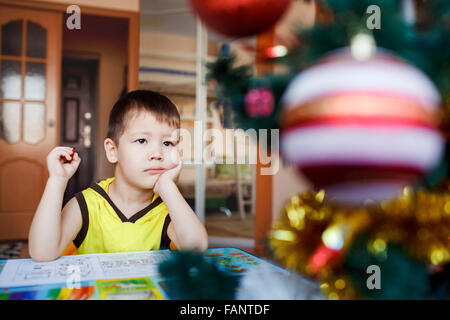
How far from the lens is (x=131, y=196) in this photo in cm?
94

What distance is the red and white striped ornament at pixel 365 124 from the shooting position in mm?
274

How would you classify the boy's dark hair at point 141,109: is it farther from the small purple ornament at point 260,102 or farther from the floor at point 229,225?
the floor at point 229,225

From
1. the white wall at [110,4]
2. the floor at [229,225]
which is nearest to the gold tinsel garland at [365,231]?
the floor at [229,225]

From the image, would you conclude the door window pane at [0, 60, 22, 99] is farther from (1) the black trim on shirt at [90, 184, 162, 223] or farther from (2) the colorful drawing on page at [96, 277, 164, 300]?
(2) the colorful drawing on page at [96, 277, 164, 300]

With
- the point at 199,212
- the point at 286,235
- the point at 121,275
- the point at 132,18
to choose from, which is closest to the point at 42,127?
the point at 132,18

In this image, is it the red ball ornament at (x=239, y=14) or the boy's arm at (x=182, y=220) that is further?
the boy's arm at (x=182, y=220)

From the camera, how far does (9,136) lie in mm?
2932

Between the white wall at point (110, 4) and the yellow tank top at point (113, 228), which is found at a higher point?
the white wall at point (110, 4)

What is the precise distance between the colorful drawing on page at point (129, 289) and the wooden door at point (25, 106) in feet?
9.24

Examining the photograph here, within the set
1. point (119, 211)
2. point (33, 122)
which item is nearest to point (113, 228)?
point (119, 211)

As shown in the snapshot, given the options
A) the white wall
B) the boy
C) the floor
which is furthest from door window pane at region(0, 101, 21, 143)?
the boy

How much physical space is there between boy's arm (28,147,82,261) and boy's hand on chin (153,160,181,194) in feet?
0.57
